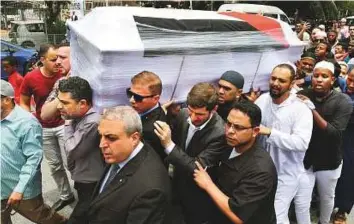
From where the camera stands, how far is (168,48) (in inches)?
104

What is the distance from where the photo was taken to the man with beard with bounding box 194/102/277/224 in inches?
81.6

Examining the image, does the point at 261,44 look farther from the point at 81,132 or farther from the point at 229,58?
the point at 81,132

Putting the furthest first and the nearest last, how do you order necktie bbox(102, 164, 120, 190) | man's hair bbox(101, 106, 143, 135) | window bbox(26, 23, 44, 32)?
window bbox(26, 23, 44, 32)
necktie bbox(102, 164, 120, 190)
man's hair bbox(101, 106, 143, 135)

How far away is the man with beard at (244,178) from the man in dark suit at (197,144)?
119mm

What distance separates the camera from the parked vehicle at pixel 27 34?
14.0 metres

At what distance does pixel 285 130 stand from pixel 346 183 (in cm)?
137

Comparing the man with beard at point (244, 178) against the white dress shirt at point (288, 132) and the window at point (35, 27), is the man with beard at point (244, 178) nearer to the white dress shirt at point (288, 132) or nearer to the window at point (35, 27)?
the white dress shirt at point (288, 132)

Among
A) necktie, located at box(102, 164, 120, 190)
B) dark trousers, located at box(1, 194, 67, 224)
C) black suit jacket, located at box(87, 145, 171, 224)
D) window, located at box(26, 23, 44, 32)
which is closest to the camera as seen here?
black suit jacket, located at box(87, 145, 171, 224)

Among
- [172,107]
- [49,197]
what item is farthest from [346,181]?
[49,197]

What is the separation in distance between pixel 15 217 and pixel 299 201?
261 centimetres

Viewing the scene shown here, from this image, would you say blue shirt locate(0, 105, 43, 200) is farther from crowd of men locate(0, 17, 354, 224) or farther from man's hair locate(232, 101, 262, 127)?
man's hair locate(232, 101, 262, 127)

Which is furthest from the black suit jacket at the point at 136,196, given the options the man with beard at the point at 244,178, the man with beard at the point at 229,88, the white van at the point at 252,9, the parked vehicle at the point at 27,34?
the white van at the point at 252,9

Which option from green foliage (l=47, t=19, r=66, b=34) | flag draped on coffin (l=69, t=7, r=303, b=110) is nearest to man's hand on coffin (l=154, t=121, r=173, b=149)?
flag draped on coffin (l=69, t=7, r=303, b=110)

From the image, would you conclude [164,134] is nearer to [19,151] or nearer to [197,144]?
[197,144]
